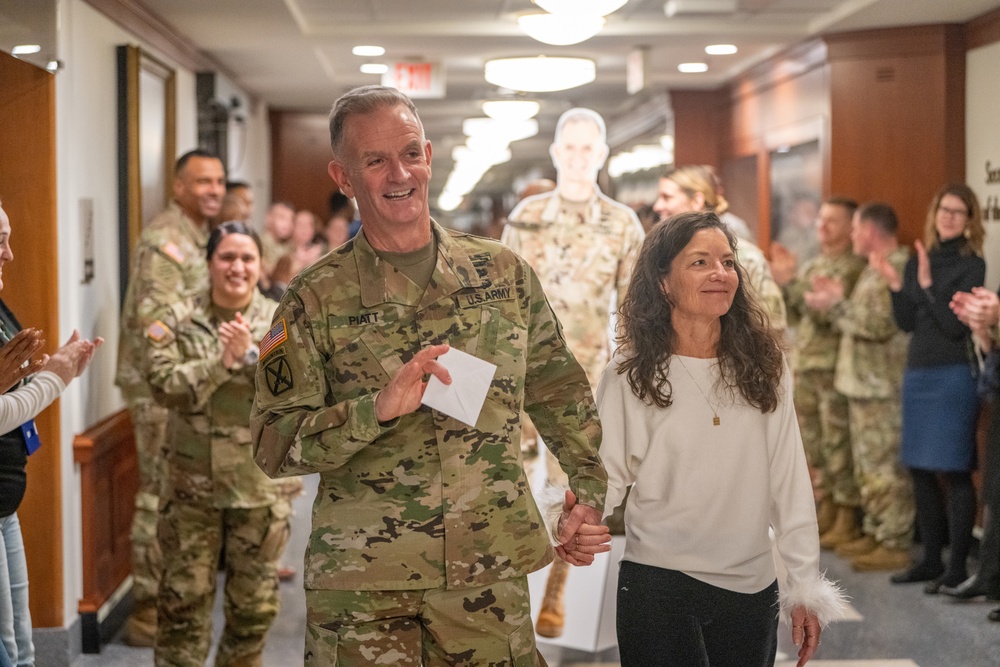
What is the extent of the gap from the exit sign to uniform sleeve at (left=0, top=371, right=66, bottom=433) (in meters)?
5.35

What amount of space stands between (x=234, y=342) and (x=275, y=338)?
132 cm

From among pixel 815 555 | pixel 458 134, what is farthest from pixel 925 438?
pixel 458 134

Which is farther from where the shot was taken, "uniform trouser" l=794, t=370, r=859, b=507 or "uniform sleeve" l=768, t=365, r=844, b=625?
"uniform trouser" l=794, t=370, r=859, b=507

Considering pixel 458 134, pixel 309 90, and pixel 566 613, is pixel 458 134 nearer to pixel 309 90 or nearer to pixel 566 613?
pixel 309 90

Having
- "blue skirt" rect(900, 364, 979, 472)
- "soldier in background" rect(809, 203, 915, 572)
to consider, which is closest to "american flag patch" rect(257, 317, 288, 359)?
"blue skirt" rect(900, 364, 979, 472)

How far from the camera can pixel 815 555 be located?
248cm

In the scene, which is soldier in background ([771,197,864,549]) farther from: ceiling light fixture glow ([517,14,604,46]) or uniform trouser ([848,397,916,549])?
ceiling light fixture glow ([517,14,604,46])

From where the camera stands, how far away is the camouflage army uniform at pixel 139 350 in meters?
4.45

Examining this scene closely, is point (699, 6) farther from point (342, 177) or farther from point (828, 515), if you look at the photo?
point (342, 177)

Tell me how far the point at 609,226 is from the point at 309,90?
19.8 feet

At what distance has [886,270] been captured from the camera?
18.1 ft

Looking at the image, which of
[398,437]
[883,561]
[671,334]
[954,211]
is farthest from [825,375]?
[398,437]

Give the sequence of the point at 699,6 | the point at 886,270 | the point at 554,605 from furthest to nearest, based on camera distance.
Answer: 1. the point at 699,6
2. the point at 886,270
3. the point at 554,605

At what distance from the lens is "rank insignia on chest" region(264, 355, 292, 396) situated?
7.06 ft
